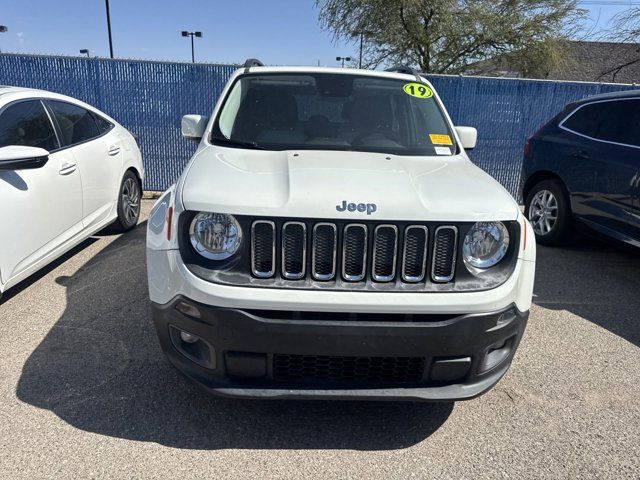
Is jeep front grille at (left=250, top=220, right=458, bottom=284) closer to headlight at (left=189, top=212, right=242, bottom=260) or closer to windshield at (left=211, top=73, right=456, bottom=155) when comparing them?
headlight at (left=189, top=212, right=242, bottom=260)

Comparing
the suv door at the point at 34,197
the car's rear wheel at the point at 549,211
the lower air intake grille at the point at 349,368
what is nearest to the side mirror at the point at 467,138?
the lower air intake grille at the point at 349,368

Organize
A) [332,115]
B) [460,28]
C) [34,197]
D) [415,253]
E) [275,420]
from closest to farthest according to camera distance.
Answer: [415,253] → [275,420] → [332,115] → [34,197] → [460,28]

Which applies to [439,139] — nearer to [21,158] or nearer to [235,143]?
[235,143]

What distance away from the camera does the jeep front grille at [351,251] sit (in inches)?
92.6

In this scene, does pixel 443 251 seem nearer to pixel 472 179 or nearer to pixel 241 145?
pixel 472 179

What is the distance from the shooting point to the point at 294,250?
93.1 inches

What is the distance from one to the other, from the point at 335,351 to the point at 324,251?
1.50 feet

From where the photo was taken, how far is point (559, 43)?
1838 cm

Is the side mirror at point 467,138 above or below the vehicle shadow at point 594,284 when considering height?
above

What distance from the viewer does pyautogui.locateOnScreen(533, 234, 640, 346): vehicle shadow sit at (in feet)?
14.1

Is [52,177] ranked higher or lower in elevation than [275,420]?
higher

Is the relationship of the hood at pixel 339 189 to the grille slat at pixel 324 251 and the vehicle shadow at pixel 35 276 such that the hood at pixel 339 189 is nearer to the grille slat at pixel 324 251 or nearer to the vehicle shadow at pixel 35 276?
the grille slat at pixel 324 251

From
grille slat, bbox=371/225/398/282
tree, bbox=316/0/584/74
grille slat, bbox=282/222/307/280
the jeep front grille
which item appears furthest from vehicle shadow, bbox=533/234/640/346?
tree, bbox=316/0/584/74

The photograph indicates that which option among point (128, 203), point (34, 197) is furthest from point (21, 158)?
point (128, 203)
